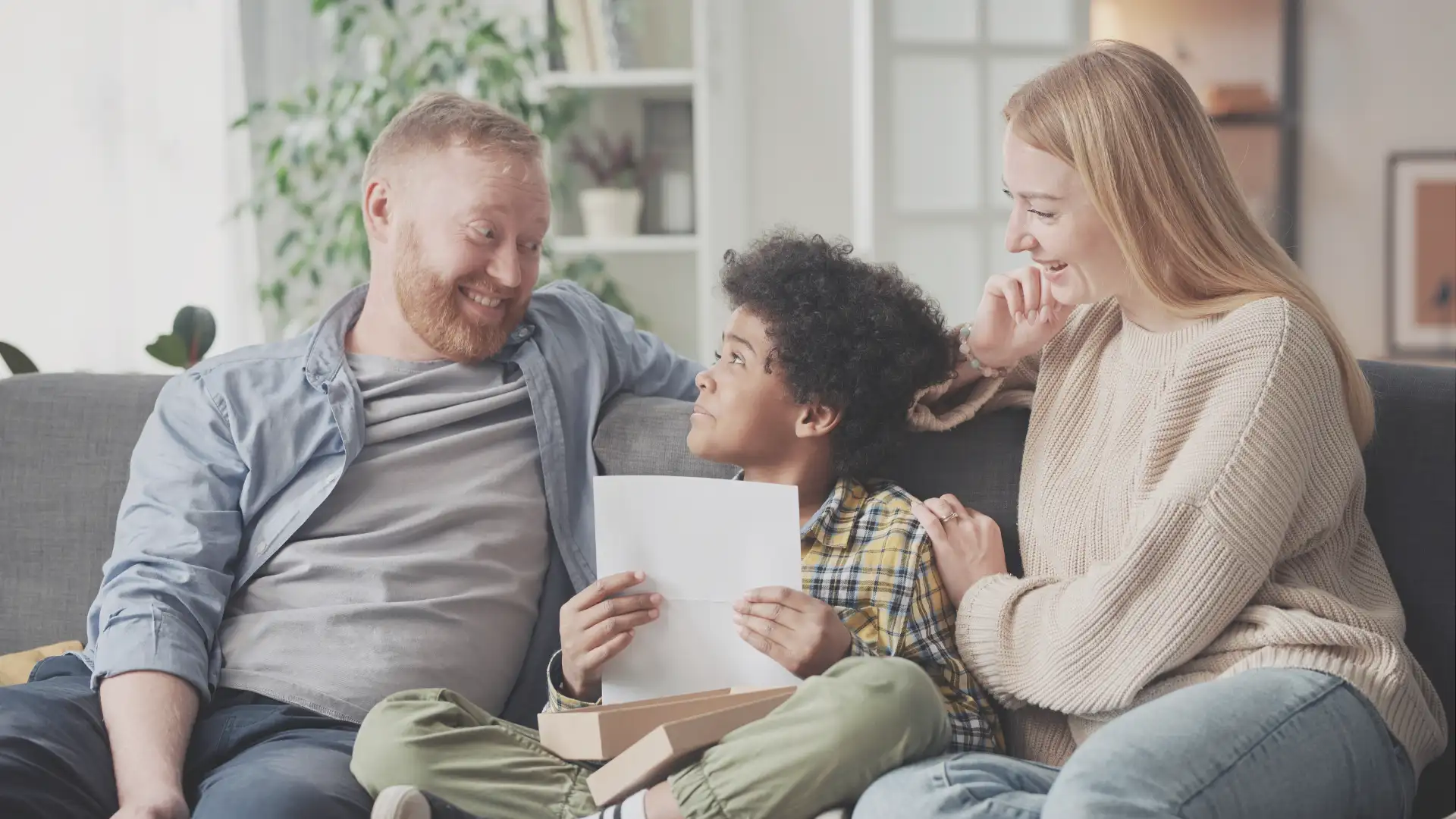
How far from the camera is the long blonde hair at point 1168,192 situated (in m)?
1.47

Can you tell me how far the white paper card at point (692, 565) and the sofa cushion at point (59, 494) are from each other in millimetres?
824

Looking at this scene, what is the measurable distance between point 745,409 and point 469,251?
1.45 feet

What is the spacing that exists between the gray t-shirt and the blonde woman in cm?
54

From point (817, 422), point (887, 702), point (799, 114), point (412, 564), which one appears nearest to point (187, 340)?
point (412, 564)

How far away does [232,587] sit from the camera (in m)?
1.70

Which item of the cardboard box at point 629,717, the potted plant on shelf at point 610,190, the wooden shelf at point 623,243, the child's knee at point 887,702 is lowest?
the cardboard box at point 629,717

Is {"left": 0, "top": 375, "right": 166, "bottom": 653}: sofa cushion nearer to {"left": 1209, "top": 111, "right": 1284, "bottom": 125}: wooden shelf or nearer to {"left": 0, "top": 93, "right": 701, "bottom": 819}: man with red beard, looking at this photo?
{"left": 0, "top": 93, "right": 701, "bottom": 819}: man with red beard

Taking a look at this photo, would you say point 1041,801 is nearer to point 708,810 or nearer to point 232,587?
point 708,810

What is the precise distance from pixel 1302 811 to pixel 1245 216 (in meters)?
0.64

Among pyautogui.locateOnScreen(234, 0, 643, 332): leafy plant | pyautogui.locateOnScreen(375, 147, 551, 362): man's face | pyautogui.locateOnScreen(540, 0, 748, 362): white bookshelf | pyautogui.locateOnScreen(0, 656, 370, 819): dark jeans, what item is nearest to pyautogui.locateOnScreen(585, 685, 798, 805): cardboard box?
pyautogui.locateOnScreen(0, 656, 370, 819): dark jeans

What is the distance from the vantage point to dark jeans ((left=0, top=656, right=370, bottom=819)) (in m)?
1.38

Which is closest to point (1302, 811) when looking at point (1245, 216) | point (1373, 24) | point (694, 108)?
point (1245, 216)

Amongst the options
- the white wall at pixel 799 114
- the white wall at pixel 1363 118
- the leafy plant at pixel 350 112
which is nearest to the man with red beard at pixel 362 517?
the leafy plant at pixel 350 112

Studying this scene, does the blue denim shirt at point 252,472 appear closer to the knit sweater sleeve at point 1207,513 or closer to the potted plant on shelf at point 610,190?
the knit sweater sleeve at point 1207,513
